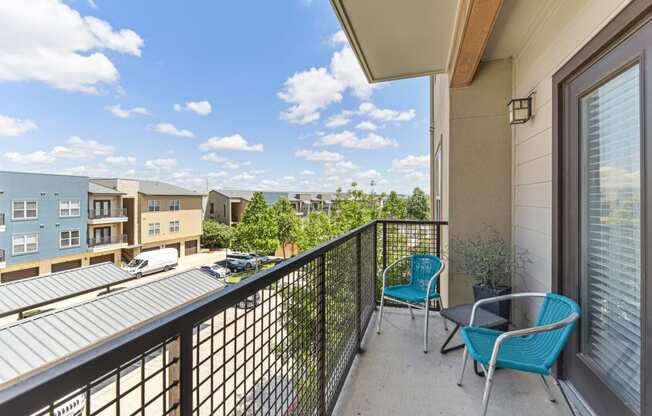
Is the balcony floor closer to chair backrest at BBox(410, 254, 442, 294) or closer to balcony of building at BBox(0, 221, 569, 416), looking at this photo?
balcony of building at BBox(0, 221, 569, 416)

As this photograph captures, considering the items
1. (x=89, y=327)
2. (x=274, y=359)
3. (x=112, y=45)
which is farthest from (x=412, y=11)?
(x=112, y=45)

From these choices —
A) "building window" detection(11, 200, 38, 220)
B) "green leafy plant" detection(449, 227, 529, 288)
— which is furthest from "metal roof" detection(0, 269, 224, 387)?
"building window" detection(11, 200, 38, 220)

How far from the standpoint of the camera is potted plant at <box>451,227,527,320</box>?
259cm

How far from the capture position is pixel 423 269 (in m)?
3.00

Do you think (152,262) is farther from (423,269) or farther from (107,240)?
(423,269)

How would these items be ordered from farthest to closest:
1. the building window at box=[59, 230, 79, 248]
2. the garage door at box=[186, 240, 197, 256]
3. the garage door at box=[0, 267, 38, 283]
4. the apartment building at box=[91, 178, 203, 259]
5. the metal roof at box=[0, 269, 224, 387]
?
the garage door at box=[186, 240, 197, 256] → the apartment building at box=[91, 178, 203, 259] → the building window at box=[59, 230, 79, 248] → the garage door at box=[0, 267, 38, 283] → the metal roof at box=[0, 269, 224, 387]

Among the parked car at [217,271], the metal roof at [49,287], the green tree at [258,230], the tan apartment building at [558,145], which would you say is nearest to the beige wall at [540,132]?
the tan apartment building at [558,145]

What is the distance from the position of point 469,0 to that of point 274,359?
211cm

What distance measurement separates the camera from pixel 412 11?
212cm

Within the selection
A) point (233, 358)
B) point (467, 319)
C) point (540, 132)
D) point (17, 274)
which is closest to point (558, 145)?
point (540, 132)

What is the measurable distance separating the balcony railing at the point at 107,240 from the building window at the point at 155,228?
1406 millimetres

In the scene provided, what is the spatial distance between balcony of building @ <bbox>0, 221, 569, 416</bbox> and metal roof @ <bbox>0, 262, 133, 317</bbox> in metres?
8.18

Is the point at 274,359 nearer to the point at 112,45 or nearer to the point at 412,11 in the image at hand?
the point at 412,11

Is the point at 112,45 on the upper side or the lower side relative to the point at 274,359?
upper
